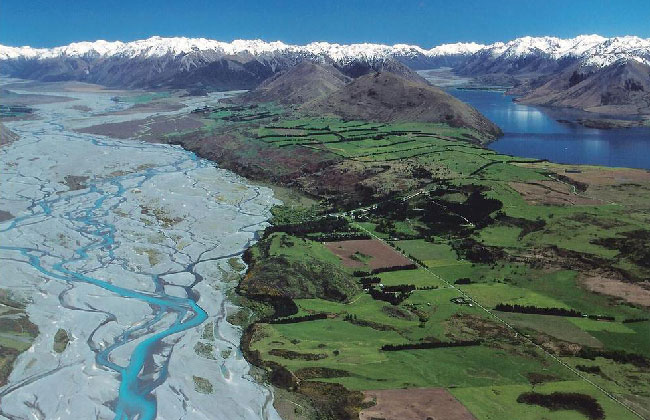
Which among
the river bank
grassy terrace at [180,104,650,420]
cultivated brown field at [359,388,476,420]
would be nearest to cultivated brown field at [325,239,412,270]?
grassy terrace at [180,104,650,420]

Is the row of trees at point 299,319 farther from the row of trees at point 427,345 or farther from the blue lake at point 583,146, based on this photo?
the blue lake at point 583,146

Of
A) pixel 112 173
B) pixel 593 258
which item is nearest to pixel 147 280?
pixel 593 258

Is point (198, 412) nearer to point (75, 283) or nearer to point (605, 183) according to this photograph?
point (75, 283)

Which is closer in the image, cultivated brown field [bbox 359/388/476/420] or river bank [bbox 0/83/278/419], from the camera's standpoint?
cultivated brown field [bbox 359/388/476/420]

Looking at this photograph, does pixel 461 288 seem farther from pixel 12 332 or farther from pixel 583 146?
pixel 583 146

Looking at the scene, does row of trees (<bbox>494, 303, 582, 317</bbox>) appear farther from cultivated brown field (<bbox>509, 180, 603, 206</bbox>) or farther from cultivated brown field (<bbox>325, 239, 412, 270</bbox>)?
cultivated brown field (<bbox>509, 180, 603, 206</bbox>)

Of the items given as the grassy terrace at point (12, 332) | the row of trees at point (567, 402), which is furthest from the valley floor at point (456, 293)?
the grassy terrace at point (12, 332)

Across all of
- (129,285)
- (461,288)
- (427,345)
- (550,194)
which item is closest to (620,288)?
(461,288)
